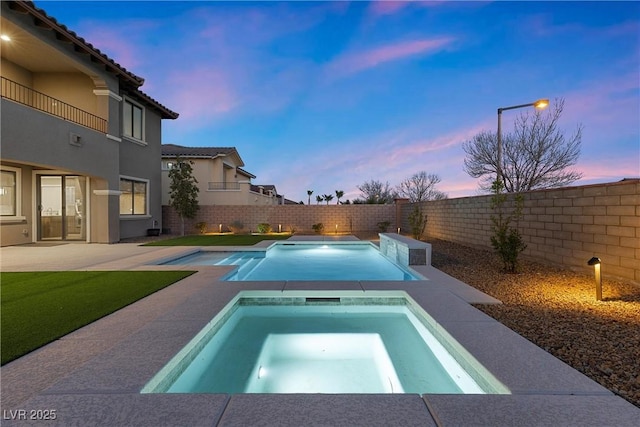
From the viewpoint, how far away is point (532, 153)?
2138 centimetres

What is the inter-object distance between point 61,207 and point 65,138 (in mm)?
3711

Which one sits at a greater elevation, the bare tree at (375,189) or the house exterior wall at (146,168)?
the bare tree at (375,189)

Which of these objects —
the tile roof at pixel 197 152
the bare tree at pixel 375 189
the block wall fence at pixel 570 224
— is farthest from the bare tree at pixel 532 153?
the bare tree at pixel 375 189

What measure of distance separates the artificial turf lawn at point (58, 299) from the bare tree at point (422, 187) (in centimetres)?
4300

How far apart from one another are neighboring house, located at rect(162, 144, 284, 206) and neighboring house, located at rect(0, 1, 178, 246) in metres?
5.80

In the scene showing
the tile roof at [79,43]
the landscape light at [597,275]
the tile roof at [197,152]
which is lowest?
the landscape light at [597,275]

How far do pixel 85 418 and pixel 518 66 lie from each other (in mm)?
19138

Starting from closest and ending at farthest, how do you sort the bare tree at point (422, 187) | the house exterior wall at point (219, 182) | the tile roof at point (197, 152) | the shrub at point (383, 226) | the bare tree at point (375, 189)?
the shrub at point (383, 226), the house exterior wall at point (219, 182), the tile roof at point (197, 152), the bare tree at point (422, 187), the bare tree at point (375, 189)

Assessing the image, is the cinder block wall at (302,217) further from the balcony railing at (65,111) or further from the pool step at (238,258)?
the pool step at (238,258)

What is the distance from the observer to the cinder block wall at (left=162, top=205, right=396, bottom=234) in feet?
60.8

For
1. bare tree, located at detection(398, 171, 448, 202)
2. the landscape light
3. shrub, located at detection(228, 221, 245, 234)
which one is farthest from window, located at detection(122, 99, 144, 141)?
bare tree, located at detection(398, 171, 448, 202)

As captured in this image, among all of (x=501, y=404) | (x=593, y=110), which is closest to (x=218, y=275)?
(x=501, y=404)

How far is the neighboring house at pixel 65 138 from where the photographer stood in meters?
9.23

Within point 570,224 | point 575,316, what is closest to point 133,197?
point 575,316
